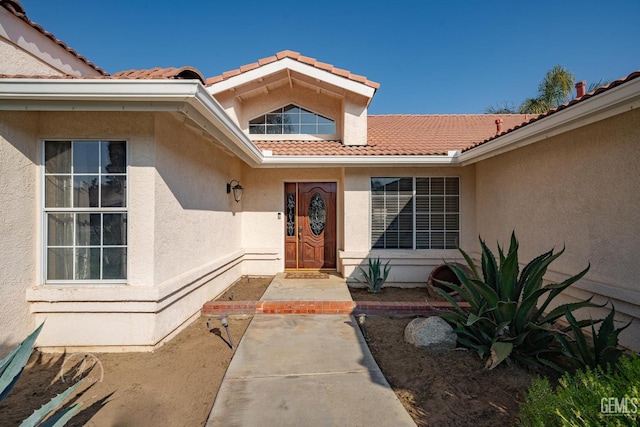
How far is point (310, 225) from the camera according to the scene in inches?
382

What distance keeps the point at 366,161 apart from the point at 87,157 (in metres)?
5.84

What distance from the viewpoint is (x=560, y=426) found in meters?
2.32

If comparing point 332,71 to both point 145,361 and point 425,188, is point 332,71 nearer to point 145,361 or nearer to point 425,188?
point 425,188

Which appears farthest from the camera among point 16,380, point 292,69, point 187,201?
point 292,69

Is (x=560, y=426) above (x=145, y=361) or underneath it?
above

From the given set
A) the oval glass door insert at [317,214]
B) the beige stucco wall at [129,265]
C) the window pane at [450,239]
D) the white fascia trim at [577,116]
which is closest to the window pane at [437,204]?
the window pane at [450,239]

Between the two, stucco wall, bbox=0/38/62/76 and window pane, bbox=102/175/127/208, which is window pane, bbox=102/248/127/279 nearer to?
window pane, bbox=102/175/127/208

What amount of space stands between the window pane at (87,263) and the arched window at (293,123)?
6.28 m

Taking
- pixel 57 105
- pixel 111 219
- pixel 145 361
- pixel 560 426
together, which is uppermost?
pixel 57 105

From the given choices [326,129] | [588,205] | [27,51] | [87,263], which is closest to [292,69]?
[326,129]

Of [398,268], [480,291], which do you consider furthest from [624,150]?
[398,268]

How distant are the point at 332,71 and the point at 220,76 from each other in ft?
10.5

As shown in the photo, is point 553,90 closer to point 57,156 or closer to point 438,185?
point 438,185

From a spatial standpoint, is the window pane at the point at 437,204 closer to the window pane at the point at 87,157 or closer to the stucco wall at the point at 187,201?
the stucco wall at the point at 187,201
